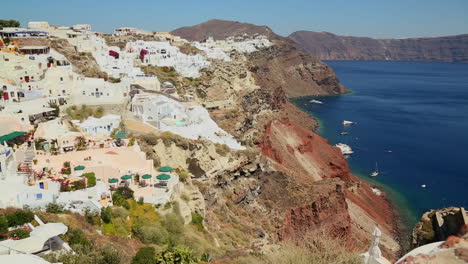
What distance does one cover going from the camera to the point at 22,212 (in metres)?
15.3

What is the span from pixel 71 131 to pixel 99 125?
8.88ft

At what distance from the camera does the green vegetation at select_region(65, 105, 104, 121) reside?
3225 cm

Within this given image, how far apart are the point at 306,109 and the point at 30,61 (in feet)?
270

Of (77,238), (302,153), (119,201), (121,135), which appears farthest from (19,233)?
(302,153)

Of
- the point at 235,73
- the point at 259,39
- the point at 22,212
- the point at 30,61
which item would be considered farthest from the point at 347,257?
the point at 259,39

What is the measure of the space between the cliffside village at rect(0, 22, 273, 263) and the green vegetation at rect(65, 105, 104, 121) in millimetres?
138

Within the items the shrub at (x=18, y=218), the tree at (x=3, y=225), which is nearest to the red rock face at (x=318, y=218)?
the shrub at (x=18, y=218)

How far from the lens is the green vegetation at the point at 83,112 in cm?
3225

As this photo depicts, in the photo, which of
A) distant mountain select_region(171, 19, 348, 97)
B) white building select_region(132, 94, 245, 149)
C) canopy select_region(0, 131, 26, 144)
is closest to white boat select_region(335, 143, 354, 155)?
white building select_region(132, 94, 245, 149)

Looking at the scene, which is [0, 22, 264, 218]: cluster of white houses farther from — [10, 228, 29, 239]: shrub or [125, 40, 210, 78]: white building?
[125, 40, 210, 78]: white building

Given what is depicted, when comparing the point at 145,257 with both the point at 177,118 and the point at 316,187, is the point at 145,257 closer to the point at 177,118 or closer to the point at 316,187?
the point at 177,118

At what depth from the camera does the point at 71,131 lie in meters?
28.5

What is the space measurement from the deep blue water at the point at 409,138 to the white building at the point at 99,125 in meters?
33.2

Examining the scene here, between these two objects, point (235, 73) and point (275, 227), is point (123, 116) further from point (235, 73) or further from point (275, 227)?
point (235, 73)
